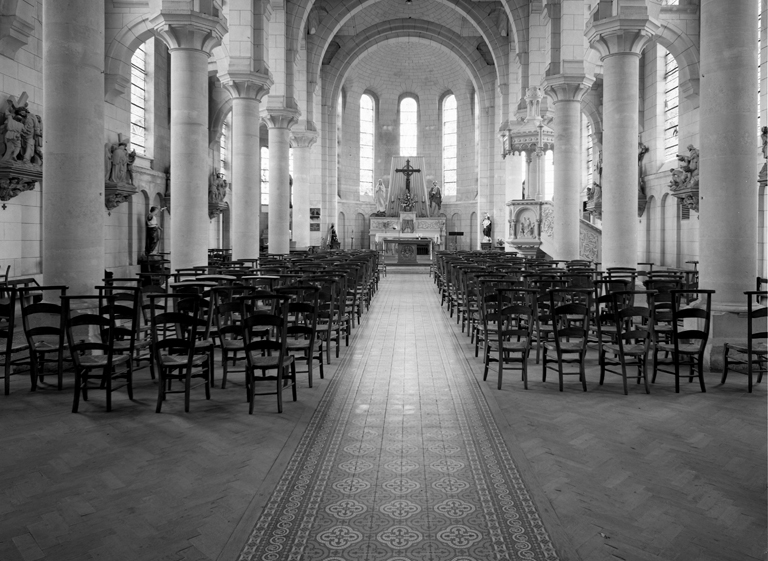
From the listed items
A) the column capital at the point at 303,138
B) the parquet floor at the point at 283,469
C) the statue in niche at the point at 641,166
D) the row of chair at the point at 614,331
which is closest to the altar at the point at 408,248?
the column capital at the point at 303,138

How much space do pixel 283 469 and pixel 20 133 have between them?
1145 centimetres

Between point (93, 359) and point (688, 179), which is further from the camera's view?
point (688, 179)

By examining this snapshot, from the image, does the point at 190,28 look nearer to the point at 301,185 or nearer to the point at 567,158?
the point at 567,158

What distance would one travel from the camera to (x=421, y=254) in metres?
35.4

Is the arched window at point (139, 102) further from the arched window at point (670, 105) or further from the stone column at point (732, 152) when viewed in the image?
the arched window at point (670, 105)

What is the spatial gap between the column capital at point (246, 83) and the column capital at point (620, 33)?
30.9 ft

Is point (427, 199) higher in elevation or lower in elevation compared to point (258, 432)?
higher

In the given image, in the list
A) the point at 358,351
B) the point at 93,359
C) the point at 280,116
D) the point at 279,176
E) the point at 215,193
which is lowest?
the point at 358,351

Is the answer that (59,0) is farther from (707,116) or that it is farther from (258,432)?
(707,116)

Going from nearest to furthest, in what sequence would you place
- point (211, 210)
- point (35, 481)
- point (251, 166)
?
1. point (35, 481)
2. point (251, 166)
3. point (211, 210)

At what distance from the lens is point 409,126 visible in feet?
150

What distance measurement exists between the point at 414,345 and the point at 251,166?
10369 mm

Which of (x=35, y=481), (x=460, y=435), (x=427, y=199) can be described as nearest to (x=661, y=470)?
(x=460, y=435)

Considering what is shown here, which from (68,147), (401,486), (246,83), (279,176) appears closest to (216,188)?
(279,176)
